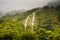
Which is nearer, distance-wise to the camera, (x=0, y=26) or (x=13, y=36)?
(x=13, y=36)

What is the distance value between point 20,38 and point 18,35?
10.1ft

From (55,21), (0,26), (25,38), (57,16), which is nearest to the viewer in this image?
(25,38)

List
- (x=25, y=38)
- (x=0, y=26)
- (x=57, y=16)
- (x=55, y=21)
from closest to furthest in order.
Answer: (x=25, y=38), (x=0, y=26), (x=55, y=21), (x=57, y=16)

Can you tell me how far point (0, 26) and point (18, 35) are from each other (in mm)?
13100

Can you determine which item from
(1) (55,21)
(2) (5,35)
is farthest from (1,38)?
(1) (55,21)

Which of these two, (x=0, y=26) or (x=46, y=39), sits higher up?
(x=0, y=26)

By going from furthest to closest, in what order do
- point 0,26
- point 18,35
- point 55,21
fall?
point 55,21
point 0,26
point 18,35

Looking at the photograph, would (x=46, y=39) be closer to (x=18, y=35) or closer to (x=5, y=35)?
(x=18, y=35)

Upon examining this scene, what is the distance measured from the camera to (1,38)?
5134 centimetres

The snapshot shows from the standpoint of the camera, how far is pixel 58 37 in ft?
181

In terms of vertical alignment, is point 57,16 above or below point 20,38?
above

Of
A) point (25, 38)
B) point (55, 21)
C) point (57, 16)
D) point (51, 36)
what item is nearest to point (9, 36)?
point (25, 38)

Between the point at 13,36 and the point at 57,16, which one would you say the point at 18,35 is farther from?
the point at 57,16

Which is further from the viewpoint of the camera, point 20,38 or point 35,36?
point 35,36
